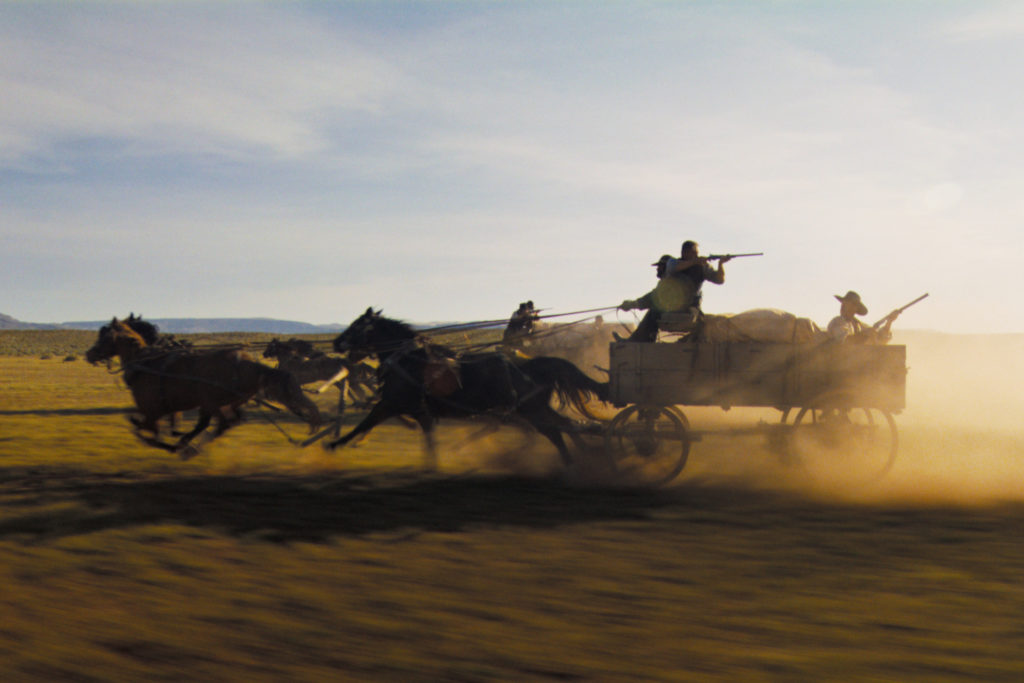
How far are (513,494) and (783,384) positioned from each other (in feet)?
11.1

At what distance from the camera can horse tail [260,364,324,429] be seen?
34.4 ft

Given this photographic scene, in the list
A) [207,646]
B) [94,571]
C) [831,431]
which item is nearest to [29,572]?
[94,571]

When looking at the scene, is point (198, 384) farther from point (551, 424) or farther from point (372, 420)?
point (551, 424)

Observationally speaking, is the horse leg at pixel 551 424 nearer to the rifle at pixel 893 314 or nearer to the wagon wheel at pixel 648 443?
the wagon wheel at pixel 648 443

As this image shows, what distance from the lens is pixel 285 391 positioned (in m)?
10.6

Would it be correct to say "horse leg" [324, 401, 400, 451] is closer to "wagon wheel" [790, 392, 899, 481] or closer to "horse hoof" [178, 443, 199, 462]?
"horse hoof" [178, 443, 199, 462]

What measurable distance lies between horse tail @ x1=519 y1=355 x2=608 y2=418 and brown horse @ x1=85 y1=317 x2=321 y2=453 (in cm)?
309

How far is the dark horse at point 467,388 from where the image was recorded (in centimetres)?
1003

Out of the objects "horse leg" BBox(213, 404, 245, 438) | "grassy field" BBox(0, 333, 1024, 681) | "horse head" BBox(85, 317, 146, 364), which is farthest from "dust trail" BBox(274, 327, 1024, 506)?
"horse head" BBox(85, 317, 146, 364)

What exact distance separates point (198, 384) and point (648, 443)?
19.5 feet

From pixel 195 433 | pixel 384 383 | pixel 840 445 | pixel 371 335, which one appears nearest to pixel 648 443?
pixel 840 445

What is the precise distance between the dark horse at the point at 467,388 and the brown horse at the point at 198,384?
98 centimetres

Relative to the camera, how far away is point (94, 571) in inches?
228

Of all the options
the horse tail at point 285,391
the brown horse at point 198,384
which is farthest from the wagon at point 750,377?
the brown horse at point 198,384
